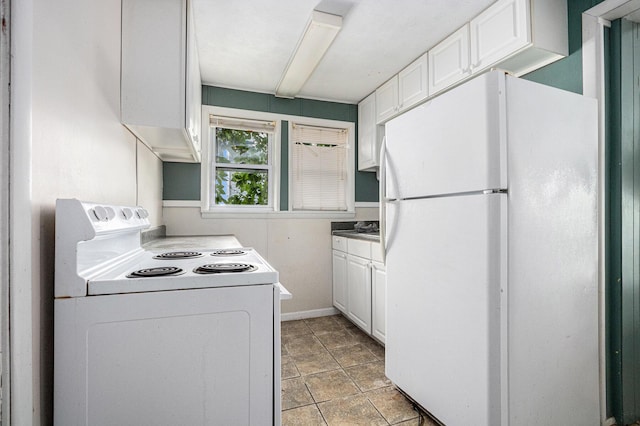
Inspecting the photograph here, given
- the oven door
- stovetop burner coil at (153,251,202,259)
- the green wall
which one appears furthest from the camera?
the green wall

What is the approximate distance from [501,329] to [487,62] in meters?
→ 1.63

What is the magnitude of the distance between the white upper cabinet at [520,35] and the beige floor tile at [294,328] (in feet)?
8.59

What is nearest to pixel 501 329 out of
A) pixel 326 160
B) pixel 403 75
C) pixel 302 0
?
pixel 302 0

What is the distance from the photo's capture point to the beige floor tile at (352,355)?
2369mm

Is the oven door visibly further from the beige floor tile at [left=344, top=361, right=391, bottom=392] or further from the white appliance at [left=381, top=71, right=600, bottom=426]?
the beige floor tile at [left=344, top=361, right=391, bottom=392]

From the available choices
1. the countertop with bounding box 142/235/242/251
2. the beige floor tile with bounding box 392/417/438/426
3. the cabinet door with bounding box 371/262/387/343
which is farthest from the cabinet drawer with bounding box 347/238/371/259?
the beige floor tile with bounding box 392/417/438/426

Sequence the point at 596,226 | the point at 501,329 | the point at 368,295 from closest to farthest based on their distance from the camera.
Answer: the point at 501,329 → the point at 596,226 → the point at 368,295

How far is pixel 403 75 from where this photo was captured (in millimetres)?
2795

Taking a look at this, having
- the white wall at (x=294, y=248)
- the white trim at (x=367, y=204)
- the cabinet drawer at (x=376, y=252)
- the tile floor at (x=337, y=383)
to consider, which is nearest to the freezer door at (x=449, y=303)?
the tile floor at (x=337, y=383)

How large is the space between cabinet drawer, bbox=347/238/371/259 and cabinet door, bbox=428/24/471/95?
4.47 feet

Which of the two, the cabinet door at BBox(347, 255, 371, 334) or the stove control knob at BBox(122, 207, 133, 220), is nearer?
the stove control knob at BBox(122, 207, 133, 220)

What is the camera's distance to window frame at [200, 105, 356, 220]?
3.13 meters

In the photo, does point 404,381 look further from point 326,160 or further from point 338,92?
point 338,92

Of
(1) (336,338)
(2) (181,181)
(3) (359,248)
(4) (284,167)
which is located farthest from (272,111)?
(1) (336,338)
